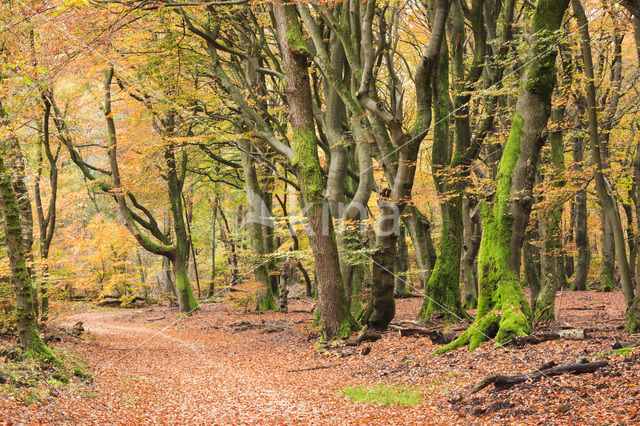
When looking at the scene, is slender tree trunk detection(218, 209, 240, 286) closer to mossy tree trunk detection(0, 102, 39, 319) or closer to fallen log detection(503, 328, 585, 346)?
mossy tree trunk detection(0, 102, 39, 319)

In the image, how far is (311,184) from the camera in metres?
9.49

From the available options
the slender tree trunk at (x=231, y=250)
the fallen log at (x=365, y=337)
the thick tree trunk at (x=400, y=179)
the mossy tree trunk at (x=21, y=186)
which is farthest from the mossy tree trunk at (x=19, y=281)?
the slender tree trunk at (x=231, y=250)

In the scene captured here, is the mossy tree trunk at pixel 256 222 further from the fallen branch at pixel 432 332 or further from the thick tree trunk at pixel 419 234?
the fallen branch at pixel 432 332

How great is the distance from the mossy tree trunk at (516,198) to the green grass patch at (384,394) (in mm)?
1473

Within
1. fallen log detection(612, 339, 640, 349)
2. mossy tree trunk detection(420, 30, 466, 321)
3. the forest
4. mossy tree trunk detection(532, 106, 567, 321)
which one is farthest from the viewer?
mossy tree trunk detection(420, 30, 466, 321)

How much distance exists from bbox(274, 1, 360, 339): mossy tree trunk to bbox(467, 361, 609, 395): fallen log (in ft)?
15.2

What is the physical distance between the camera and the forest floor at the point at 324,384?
14.4 ft

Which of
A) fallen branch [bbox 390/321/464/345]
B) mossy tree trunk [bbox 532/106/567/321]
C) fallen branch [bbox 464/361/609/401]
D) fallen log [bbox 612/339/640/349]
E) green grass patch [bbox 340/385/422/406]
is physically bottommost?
green grass patch [bbox 340/385/422/406]

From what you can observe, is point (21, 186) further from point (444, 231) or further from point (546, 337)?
point (546, 337)

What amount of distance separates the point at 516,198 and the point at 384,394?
334 centimetres

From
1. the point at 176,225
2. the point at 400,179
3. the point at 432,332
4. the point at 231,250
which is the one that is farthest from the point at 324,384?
the point at 231,250

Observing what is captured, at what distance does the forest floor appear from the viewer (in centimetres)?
438

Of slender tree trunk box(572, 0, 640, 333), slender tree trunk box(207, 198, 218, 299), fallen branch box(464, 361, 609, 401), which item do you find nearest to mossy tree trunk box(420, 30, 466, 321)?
slender tree trunk box(572, 0, 640, 333)

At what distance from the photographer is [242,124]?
15.6m
